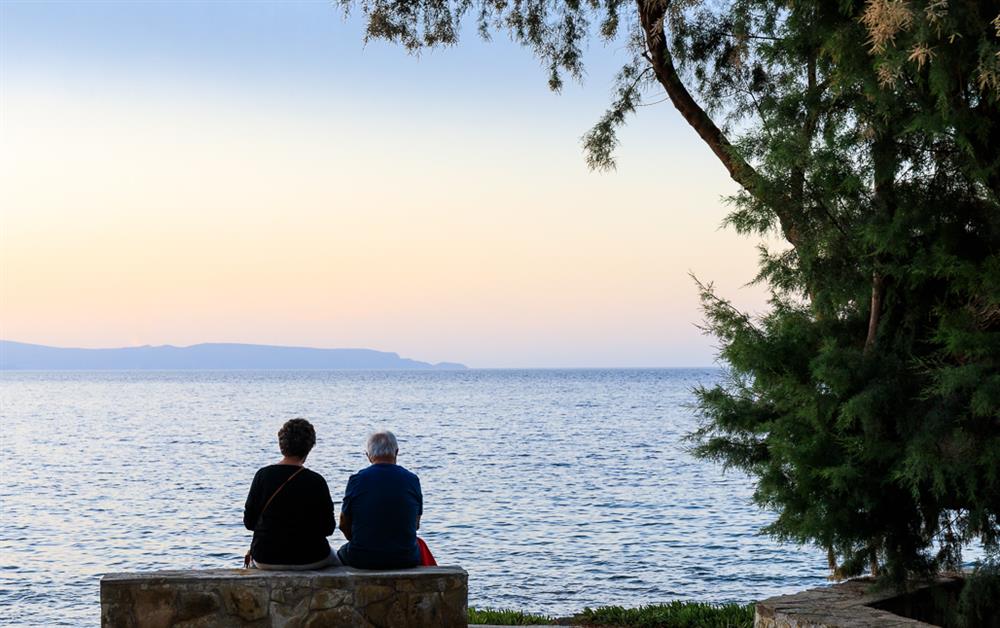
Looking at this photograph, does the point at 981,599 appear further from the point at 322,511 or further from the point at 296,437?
the point at 296,437

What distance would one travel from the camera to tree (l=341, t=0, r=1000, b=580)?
6.70m

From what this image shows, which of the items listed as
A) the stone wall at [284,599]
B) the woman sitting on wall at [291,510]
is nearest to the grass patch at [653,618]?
the stone wall at [284,599]

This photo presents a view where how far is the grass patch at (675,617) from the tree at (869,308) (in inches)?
92.3

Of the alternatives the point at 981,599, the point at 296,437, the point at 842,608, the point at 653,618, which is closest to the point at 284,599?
the point at 296,437

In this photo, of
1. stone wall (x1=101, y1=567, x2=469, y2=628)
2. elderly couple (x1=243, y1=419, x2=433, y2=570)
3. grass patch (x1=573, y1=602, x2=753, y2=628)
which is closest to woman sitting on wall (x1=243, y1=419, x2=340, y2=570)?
elderly couple (x1=243, y1=419, x2=433, y2=570)

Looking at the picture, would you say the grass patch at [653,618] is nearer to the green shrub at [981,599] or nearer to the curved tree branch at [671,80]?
the green shrub at [981,599]

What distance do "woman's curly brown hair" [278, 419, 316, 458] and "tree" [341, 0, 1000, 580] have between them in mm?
3189

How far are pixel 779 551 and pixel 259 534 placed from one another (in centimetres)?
Result: 1503

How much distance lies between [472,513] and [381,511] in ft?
61.4

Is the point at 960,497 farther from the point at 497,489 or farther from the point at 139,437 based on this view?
the point at 139,437

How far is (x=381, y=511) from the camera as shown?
717 centimetres

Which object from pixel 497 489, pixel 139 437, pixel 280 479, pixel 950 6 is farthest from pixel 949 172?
pixel 139 437

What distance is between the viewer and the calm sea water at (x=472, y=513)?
1705cm

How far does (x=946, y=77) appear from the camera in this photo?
6.09 meters
